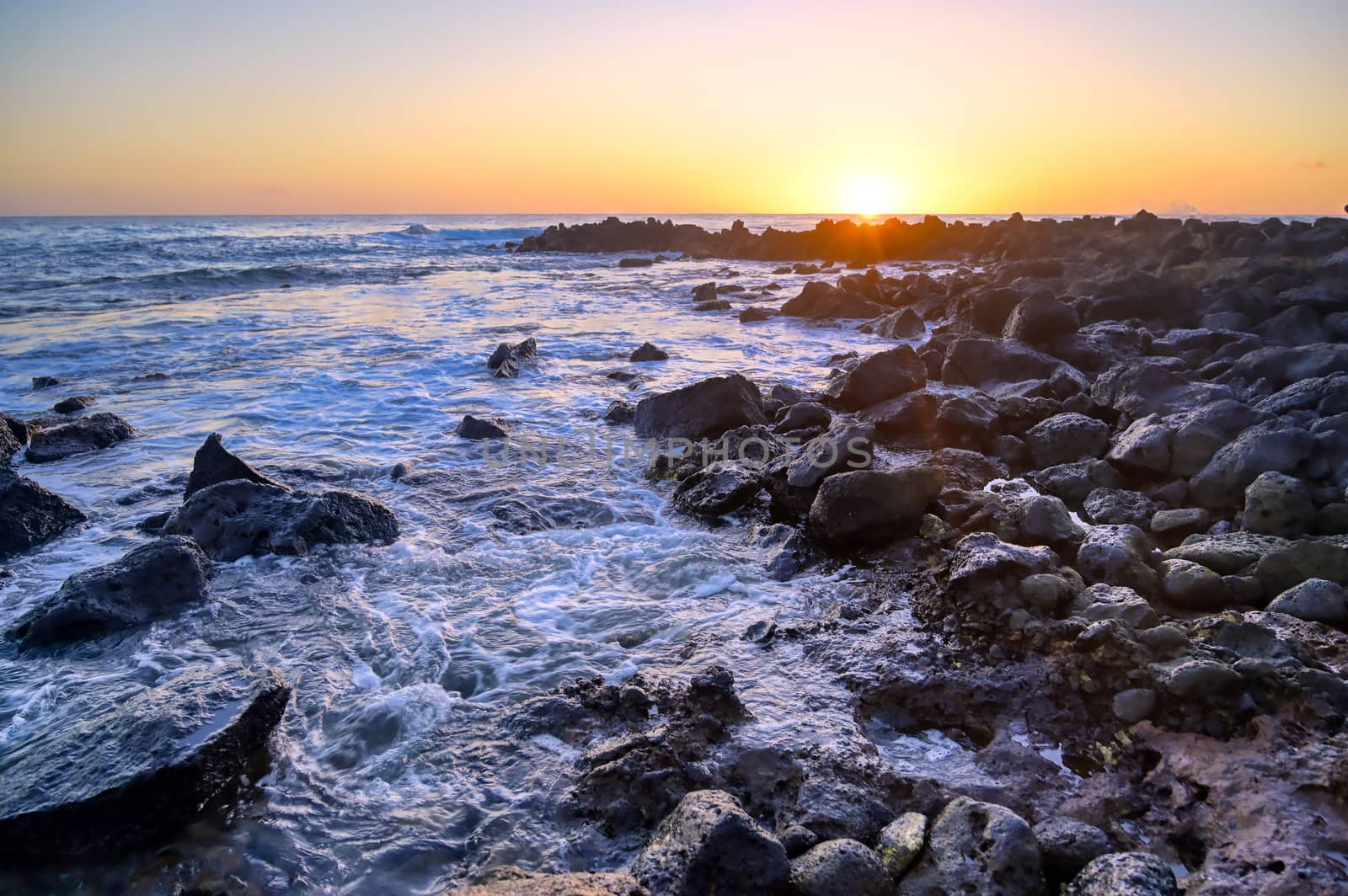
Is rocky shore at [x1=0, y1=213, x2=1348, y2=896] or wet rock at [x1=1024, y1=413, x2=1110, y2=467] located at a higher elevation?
wet rock at [x1=1024, y1=413, x2=1110, y2=467]

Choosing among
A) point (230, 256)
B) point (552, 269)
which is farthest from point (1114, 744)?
point (230, 256)

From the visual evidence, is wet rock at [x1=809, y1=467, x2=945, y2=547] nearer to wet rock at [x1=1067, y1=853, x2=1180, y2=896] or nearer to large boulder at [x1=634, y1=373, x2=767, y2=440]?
large boulder at [x1=634, y1=373, x2=767, y2=440]

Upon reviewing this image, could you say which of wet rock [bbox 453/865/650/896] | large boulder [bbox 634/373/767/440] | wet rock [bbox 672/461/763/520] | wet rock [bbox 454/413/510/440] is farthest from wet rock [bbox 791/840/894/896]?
wet rock [bbox 454/413/510/440]

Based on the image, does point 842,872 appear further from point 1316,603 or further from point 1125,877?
point 1316,603

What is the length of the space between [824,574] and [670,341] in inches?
383

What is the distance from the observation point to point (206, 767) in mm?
2816

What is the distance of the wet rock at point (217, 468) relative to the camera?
5672 millimetres

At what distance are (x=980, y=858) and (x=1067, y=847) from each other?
12.5 inches

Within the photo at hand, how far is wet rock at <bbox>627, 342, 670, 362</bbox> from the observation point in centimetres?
1190

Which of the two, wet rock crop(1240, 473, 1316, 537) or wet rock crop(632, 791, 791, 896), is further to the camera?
wet rock crop(1240, 473, 1316, 537)

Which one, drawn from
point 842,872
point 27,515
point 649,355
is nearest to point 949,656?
point 842,872

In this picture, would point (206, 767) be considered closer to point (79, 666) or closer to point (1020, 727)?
point (79, 666)

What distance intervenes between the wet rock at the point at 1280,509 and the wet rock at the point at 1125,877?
311cm

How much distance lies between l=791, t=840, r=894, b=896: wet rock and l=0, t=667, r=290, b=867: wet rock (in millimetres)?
2242
